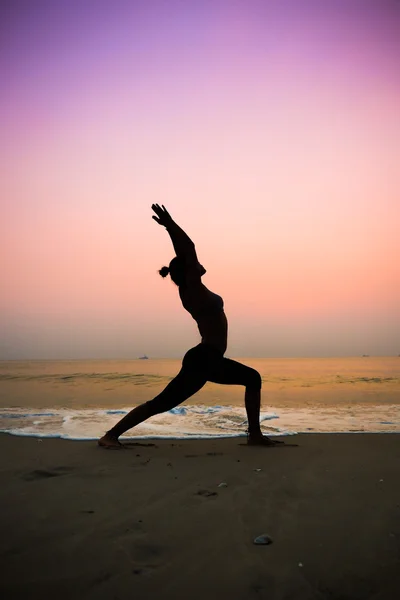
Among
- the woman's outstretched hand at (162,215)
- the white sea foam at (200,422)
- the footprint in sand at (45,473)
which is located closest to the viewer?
the footprint in sand at (45,473)

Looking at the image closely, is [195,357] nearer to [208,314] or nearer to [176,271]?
[208,314]

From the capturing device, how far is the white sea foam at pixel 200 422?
4988mm

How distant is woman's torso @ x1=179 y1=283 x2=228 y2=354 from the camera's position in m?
4.37

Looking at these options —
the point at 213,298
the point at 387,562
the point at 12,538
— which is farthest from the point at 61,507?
the point at 213,298

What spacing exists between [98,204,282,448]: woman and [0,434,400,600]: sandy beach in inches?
21.5

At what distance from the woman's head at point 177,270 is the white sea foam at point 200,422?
1.77 meters

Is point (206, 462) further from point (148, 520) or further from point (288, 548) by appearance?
point (288, 548)

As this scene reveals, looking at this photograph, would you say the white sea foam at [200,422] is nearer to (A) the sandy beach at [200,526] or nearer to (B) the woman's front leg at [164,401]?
(B) the woman's front leg at [164,401]

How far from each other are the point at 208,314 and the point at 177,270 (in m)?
0.56

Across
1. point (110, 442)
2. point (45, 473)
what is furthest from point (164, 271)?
point (45, 473)

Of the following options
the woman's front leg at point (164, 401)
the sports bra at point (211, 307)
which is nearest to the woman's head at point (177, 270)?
the sports bra at point (211, 307)

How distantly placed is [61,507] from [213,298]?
Answer: 8.08 feet

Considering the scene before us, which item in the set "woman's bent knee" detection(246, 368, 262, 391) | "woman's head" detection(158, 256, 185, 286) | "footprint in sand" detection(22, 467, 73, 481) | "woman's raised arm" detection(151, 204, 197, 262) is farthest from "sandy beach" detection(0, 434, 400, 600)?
"woman's raised arm" detection(151, 204, 197, 262)

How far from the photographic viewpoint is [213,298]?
4.41 m
